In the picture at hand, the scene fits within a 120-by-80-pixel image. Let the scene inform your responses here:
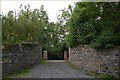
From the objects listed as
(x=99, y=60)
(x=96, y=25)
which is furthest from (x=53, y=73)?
(x=96, y=25)

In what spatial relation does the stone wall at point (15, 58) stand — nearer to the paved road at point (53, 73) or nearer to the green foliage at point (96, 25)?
the paved road at point (53, 73)

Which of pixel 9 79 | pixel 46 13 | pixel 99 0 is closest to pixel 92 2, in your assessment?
pixel 99 0

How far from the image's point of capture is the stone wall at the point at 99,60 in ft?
36.8

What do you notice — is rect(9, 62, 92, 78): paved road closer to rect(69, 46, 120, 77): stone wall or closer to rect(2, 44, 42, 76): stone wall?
rect(2, 44, 42, 76): stone wall

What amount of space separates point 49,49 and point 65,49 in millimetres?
1571

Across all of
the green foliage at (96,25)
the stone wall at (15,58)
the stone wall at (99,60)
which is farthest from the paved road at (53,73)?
the green foliage at (96,25)

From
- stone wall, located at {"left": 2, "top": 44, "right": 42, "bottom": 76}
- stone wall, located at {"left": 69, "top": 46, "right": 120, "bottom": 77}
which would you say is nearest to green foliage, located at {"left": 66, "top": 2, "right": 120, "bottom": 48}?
stone wall, located at {"left": 69, "top": 46, "right": 120, "bottom": 77}

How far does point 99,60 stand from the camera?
12109 millimetres

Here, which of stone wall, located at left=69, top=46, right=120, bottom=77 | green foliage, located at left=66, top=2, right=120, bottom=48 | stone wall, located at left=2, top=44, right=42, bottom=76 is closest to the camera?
stone wall, located at left=2, top=44, right=42, bottom=76

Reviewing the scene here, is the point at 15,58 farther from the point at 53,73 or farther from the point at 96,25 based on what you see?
the point at 96,25

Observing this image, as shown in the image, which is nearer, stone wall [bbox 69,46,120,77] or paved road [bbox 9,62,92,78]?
paved road [bbox 9,62,92,78]

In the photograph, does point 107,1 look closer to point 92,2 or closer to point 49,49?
point 92,2

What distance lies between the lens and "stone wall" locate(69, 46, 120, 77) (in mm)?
11227

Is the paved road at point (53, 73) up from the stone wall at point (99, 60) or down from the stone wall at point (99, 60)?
down
